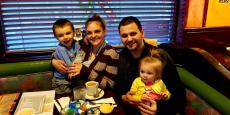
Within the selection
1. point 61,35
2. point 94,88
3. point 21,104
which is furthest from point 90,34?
point 21,104

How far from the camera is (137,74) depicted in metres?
1.75

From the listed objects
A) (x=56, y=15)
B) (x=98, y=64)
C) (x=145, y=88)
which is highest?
(x=56, y=15)

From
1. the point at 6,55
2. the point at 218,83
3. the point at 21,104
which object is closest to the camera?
the point at 21,104

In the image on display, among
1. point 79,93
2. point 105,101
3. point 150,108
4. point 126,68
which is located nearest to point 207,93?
point 150,108

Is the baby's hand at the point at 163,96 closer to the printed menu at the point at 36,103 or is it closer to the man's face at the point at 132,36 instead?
the man's face at the point at 132,36

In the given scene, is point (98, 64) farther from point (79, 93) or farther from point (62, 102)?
point (62, 102)

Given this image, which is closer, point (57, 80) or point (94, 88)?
point (94, 88)

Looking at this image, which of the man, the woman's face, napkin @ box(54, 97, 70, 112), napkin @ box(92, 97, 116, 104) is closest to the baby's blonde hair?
the man

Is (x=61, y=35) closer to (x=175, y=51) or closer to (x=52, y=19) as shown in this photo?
(x=52, y=19)

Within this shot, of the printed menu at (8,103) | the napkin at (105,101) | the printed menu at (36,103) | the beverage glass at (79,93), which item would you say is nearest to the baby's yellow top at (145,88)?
the napkin at (105,101)

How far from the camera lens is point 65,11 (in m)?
2.44

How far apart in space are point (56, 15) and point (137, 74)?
1146 millimetres

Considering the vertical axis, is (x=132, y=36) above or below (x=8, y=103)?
above

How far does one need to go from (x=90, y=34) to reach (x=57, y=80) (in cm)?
47
